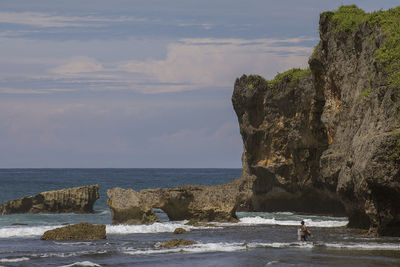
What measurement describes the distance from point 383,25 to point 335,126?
8683 millimetres

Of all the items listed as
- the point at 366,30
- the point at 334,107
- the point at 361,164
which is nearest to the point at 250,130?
the point at 334,107

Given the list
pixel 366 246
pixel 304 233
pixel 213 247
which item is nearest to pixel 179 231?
pixel 213 247

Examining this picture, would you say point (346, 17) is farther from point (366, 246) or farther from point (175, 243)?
point (175, 243)

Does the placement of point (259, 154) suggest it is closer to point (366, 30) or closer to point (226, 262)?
point (366, 30)

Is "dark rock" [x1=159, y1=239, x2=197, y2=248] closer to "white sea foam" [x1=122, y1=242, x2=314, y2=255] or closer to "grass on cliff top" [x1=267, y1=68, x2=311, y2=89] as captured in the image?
"white sea foam" [x1=122, y1=242, x2=314, y2=255]

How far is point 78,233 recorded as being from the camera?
36.3m

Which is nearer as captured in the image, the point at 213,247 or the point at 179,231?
the point at 213,247

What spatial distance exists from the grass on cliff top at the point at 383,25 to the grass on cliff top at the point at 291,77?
34.8ft

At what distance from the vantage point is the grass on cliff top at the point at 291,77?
183 feet

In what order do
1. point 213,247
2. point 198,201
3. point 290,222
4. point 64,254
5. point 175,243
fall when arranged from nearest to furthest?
1. point 64,254
2. point 213,247
3. point 175,243
4. point 198,201
5. point 290,222

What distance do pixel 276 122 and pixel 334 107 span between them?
1339 cm

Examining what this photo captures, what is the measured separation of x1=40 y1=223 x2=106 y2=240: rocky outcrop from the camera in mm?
36250

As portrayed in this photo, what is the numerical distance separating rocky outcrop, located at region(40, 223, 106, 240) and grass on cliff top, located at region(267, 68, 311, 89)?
24881mm

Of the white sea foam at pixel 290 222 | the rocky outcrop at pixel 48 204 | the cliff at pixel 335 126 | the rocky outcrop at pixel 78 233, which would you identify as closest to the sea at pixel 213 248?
the white sea foam at pixel 290 222
